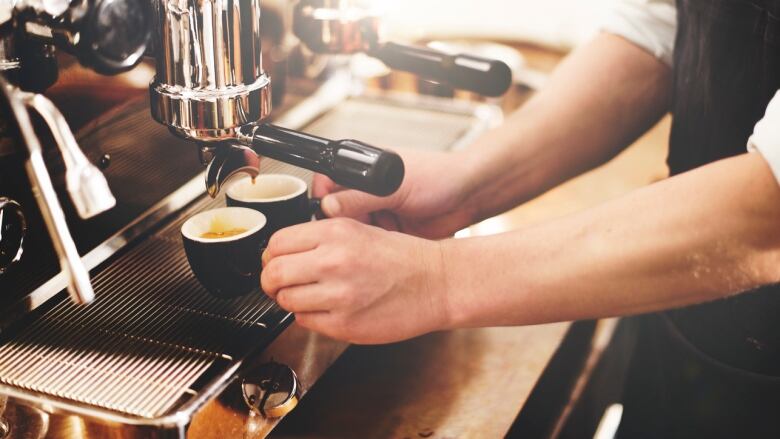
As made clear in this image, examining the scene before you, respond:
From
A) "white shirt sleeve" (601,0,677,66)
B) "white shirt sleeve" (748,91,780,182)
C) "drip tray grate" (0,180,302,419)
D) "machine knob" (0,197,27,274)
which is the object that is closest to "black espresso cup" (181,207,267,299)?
"drip tray grate" (0,180,302,419)

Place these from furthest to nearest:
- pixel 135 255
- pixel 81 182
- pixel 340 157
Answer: pixel 135 255
pixel 340 157
pixel 81 182

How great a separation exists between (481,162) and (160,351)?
1.38 ft

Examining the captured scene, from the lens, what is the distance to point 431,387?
0.76m

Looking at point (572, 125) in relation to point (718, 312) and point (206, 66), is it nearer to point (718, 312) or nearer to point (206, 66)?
point (718, 312)

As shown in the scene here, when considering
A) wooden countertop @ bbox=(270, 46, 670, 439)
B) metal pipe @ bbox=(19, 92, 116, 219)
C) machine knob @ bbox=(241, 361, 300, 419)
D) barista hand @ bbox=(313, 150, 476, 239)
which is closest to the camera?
metal pipe @ bbox=(19, 92, 116, 219)

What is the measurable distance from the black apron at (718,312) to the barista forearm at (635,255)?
24cm

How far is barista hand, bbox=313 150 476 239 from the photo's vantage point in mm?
846

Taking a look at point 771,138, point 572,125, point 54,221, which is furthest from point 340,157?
point 572,125

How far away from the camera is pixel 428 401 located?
74 centimetres

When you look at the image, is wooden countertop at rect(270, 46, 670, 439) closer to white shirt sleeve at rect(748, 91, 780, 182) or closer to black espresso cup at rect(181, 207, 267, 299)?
black espresso cup at rect(181, 207, 267, 299)

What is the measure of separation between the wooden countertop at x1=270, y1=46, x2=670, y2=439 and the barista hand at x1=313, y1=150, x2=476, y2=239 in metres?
0.12

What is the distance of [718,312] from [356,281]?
45 centimetres

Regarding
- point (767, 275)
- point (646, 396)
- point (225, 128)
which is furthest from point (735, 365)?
point (225, 128)

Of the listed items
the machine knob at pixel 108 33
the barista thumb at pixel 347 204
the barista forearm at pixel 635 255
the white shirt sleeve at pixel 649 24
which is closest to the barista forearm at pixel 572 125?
the white shirt sleeve at pixel 649 24
